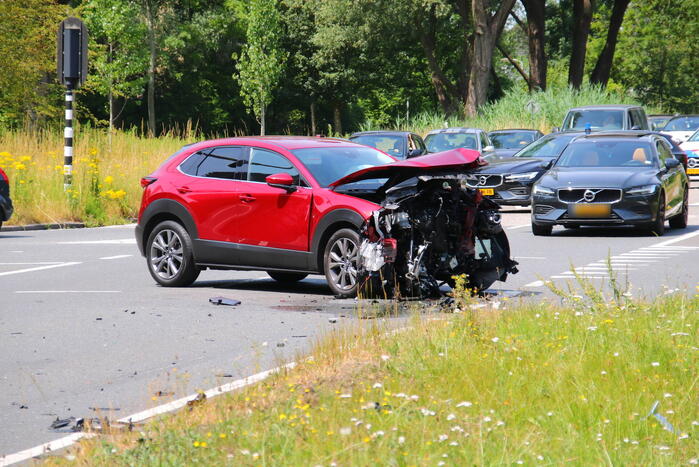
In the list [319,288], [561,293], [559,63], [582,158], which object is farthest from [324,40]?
[561,293]

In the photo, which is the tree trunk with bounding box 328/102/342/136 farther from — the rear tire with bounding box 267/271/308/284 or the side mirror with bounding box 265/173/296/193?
the side mirror with bounding box 265/173/296/193

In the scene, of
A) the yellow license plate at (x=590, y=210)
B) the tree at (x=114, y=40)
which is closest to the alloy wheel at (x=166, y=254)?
the yellow license plate at (x=590, y=210)

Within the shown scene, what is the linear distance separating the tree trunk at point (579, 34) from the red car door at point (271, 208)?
4238cm

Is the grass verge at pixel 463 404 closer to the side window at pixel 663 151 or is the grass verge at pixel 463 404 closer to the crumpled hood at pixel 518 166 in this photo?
the side window at pixel 663 151

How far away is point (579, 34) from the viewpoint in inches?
2103

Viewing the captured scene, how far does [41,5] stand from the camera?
36.9 meters

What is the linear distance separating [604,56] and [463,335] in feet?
167

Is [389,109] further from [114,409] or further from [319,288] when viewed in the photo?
[114,409]

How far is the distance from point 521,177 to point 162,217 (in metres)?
13.3

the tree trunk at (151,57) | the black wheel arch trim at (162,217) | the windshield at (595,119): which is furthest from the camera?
the tree trunk at (151,57)

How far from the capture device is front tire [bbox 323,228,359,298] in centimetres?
1117

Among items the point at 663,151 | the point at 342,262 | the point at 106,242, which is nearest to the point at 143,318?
the point at 342,262

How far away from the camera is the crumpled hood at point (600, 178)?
718 inches

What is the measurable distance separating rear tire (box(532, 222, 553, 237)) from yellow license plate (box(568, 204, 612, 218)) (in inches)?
23.6
